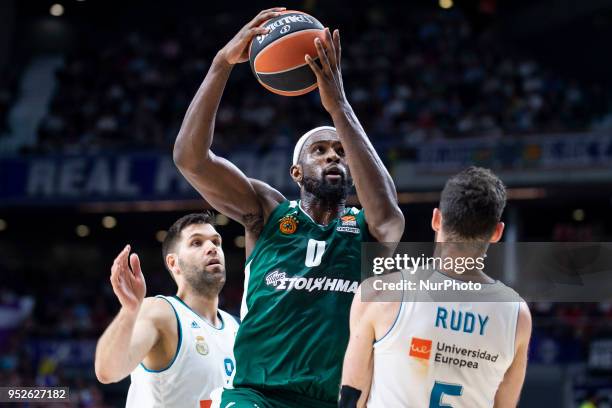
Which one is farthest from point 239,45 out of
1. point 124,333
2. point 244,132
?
point 244,132

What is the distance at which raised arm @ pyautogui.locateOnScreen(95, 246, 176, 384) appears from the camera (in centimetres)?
426

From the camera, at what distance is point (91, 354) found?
61.5 feet

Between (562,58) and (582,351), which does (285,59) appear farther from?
(562,58)

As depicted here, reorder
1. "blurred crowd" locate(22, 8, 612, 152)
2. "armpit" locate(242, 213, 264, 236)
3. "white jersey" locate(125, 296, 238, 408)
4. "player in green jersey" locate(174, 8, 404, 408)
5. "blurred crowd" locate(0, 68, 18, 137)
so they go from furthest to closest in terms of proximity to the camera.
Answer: "blurred crowd" locate(0, 68, 18, 137), "blurred crowd" locate(22, 8, 612, 152), "white jersey" locate(125, 296, 238, 408), "armpit" locate(242, 213, 264, 236), "player in green jersey" locate(174, 8, 404, 408)

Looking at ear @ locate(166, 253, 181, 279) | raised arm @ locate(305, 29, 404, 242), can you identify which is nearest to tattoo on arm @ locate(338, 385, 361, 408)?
raised arm @ locate(305, 29, 404, 242)

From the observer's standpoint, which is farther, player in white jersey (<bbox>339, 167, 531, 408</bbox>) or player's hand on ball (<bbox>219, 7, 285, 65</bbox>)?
player's hand on ball (<bbox>219, 7, 285, 65</bbox>)

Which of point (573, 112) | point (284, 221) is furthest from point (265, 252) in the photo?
point (573, 112)

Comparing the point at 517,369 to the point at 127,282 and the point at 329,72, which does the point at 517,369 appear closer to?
the point at 329,72

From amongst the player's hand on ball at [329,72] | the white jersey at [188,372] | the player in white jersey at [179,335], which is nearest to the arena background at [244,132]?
the player in white jersey at [179,335]

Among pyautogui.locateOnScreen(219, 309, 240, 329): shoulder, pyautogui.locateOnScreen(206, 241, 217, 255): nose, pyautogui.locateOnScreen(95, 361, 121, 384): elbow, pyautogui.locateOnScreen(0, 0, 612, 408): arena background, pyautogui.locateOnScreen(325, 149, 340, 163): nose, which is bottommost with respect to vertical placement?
pyautogui.locateOnScreen(95, 361, 121, 384): elbow

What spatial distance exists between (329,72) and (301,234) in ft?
2.75

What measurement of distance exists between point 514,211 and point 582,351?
5970 mm

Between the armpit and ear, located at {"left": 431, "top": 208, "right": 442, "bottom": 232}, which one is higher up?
the armpit

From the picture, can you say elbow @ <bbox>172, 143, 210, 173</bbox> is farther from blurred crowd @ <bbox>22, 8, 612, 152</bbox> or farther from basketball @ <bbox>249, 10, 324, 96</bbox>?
blurred crowd @ <bbox>22, 8, 612, 152</bbox>
